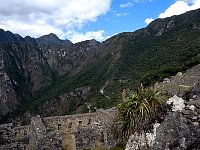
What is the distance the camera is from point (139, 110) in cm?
1391

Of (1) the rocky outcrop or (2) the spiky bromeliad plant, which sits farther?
(2) the spiky bromeliad plant

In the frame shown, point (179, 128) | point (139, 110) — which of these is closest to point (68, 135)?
point (139, 110)

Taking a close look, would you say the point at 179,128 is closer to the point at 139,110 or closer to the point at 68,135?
the point at 139,110

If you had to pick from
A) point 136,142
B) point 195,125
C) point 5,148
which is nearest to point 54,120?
point 5,148

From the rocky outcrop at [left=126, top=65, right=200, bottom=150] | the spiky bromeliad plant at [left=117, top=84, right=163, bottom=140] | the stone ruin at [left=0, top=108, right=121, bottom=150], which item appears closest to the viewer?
the rocky outcrop at [left=126, top=65, right=200, bottom=150]

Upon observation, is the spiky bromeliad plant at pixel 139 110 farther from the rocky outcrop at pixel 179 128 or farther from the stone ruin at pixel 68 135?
the stone ruin at pixel 68 135

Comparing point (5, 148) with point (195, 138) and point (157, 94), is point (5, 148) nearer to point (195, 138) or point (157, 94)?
point (157, 94)

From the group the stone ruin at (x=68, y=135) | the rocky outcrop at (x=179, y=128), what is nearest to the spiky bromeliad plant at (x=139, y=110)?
the rocky outcrop at (x=179, y=128)

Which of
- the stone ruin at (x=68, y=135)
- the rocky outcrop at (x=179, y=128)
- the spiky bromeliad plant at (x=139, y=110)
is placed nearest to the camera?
the rocky outcrop at (x=179, y=128)

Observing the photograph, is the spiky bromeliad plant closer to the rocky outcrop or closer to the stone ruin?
the rocky outcrop

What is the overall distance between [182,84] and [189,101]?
3.82 metres

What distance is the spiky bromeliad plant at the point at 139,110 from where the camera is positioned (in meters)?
13.4

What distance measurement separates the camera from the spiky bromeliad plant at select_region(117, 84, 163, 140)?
13422 millimetres

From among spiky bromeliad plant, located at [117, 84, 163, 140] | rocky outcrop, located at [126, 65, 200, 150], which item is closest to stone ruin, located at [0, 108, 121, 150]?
spiky bromeliad plant, located at [117, 84, 163, 140]
